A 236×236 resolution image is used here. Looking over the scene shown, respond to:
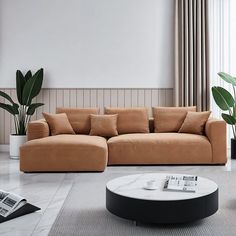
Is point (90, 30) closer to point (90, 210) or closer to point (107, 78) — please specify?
point (107, 78)

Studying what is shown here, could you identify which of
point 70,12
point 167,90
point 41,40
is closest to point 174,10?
point 167,90

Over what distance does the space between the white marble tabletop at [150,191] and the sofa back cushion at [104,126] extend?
6.97ft

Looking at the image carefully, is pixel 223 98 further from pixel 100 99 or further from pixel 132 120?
pixel 100 99

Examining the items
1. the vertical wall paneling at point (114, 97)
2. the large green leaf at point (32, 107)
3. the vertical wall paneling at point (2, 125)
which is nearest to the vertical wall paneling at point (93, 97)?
the vertical wall paneling at point (114, 97)

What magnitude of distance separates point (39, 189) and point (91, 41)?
2982mm

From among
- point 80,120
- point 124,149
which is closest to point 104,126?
point 80,120

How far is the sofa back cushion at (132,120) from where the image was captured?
547 centimetres

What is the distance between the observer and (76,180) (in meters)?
4.18

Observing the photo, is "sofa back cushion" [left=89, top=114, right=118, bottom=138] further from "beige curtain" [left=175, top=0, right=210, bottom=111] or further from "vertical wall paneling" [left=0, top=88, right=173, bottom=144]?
"beige curtain" [left=175, top=0, right=210, bottom=111]

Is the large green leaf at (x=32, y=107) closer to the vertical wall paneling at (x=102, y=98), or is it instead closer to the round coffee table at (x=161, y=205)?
the vertical wall paneling at (x=102, y=98)

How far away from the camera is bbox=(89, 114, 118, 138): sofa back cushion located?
5320 millimetres

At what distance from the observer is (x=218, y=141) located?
4891 millimetres

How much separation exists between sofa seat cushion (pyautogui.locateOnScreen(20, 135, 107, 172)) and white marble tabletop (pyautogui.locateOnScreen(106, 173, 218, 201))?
138cm

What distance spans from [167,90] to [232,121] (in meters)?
1.16
